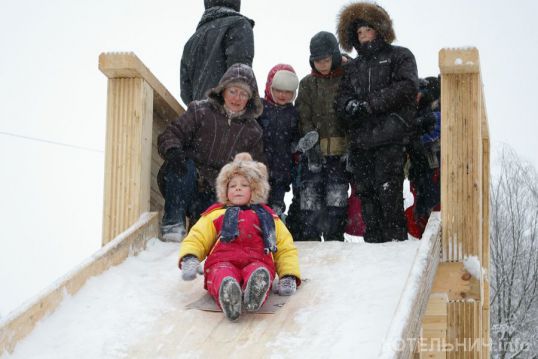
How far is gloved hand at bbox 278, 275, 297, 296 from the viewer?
4.24 meters

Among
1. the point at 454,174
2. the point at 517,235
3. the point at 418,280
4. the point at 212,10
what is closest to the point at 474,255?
the point at 454,174

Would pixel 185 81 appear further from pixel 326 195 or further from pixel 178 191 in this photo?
pixel 326 195

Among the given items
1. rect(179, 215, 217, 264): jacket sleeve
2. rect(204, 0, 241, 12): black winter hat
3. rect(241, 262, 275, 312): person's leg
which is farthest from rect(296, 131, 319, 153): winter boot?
rect(241, 262, 275, 312): person's leg

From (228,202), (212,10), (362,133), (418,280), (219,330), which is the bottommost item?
(219,330)

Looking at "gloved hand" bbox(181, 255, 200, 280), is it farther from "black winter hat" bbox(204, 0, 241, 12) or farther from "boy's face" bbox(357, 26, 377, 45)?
"black winter hat" bbox(204, 0, 241, 12)

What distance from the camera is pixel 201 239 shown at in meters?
4.42

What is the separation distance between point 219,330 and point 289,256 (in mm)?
726

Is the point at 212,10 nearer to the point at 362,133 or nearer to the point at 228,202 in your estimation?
the point at 362,133

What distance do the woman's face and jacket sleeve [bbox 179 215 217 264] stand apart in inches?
48.5

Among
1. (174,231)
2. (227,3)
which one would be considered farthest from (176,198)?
(227,3)

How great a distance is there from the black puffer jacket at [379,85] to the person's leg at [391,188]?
87mm

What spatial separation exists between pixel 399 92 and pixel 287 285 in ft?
5.77

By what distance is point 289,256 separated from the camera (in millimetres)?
4406

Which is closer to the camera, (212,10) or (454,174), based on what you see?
(454,174)
